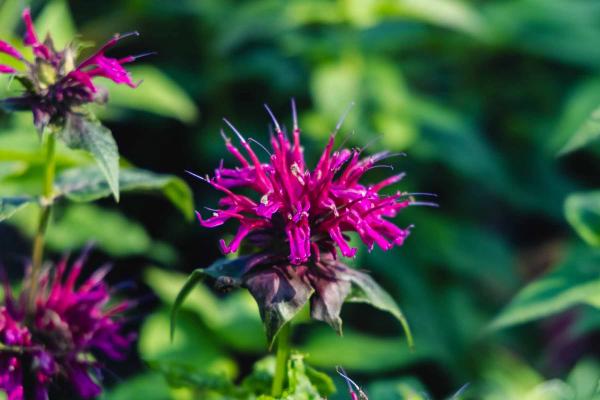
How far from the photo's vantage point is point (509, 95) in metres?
3.17

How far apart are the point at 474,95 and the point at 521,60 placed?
320mm

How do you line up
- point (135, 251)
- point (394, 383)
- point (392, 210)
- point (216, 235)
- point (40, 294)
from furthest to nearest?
1. point (216, 235)
2. point (135, 251)
3. point (394, 383)
4. point (40, 294)
5. point (392, 210)

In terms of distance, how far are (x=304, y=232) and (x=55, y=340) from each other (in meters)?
0.46

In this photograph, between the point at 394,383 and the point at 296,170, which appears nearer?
the point at 296,170

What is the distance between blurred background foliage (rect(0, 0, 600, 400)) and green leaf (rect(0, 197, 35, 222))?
50 cm

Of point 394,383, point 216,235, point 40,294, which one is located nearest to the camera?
point 40,294

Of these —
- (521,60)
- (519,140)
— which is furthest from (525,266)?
(521,60)

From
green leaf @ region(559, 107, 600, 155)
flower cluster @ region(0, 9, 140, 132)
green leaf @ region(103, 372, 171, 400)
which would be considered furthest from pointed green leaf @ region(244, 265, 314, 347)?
green leaf @ region(103, 372, 171, 400)

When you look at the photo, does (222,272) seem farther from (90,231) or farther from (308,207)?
(90,231)

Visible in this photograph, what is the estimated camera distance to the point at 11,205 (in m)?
1.24

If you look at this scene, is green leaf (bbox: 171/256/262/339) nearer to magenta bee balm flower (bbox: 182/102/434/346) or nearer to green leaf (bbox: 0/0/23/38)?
magenta bee balm flower (bbox: 182/102/434/346)

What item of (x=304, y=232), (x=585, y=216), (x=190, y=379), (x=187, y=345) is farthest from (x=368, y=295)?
(x=187, y=345)

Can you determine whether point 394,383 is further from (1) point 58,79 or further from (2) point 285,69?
A: (2) point 285,69

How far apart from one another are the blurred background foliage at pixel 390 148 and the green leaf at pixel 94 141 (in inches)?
24.7
